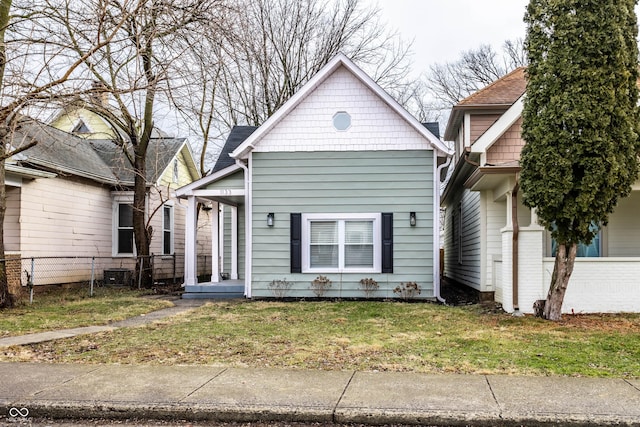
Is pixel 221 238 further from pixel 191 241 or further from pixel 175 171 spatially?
pixel 175 171

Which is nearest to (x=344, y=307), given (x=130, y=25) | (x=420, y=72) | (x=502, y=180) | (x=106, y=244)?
(x=502, y=180)

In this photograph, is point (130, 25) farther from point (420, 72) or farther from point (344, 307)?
point (420, 72)

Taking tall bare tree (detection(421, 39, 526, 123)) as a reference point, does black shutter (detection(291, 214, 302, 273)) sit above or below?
below

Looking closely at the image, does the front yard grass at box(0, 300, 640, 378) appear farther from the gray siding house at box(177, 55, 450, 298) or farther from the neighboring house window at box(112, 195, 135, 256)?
the neighboring house window at box(112, 195, 135, 256)

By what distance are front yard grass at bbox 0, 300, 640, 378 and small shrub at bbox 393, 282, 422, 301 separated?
2025 mm

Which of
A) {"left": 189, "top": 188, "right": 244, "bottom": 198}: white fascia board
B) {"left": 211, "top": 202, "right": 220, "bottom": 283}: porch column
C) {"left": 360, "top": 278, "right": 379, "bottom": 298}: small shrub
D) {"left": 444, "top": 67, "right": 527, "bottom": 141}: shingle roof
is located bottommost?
{"left": 360, "top": 278, "right": 379, "bottom": 298}: small shrub

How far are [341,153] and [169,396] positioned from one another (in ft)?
28.6

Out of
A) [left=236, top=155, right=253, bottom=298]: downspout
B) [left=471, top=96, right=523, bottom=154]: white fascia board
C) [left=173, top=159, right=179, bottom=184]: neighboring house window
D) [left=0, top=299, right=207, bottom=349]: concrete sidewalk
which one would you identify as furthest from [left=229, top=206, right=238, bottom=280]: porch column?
[left=173, top=159, right=179, bottom=184]: neighboring house window

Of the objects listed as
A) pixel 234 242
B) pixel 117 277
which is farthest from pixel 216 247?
pixel 117 277

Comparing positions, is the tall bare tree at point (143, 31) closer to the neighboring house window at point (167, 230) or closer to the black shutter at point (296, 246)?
the black shutter at point (296, 246)

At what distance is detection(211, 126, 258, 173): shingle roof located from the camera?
622 inches

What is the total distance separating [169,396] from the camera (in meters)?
5.17

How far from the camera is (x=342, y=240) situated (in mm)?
13047

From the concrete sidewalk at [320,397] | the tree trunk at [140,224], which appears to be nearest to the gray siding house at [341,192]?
the tree trunk at [140,224]
